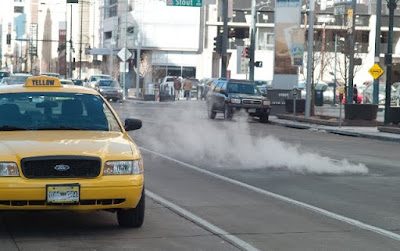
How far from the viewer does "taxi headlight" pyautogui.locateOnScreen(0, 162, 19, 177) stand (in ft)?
28.8

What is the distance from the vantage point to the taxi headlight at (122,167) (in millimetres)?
9117

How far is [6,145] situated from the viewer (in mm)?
9102

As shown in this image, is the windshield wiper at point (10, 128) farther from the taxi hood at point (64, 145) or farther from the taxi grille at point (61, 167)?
the taxi grille at point (61, 167)

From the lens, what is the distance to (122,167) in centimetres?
922

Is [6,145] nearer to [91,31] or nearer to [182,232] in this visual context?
[182,232]

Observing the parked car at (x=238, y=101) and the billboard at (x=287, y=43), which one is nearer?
the parked car at (x=238, y=101)

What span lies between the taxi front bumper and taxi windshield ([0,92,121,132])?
1387 millimetres

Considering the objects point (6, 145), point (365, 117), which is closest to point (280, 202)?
point (6, 145)

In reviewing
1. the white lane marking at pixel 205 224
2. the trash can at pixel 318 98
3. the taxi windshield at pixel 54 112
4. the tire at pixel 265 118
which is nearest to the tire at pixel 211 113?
the tire at pixel 265 118

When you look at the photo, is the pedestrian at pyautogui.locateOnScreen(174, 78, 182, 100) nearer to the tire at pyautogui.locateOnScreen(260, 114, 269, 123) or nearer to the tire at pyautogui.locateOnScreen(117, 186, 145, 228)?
the tire at pyautogui.locateOnScreen(260, 114, 269, 123)

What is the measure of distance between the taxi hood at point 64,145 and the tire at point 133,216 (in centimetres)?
61

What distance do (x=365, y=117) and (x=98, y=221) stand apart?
27.8 metres

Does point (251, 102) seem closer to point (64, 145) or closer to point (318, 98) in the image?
point (318, 98)

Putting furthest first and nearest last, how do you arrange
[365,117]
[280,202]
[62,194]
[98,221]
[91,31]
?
[91,31] → [365,117] → [280,202] → [98,221] → [62,194]
